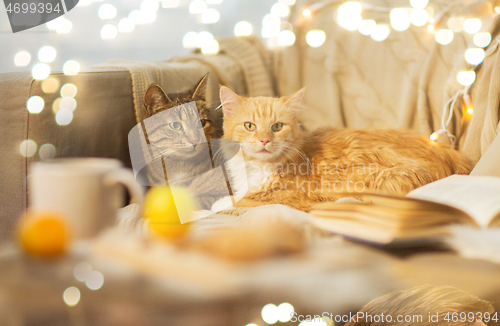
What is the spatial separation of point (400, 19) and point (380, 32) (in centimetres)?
10

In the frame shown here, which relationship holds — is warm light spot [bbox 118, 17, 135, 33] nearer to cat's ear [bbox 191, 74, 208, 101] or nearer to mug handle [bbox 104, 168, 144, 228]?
cat's ear [bbox 191, 74, 208, 101]

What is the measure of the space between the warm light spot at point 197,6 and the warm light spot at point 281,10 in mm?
384

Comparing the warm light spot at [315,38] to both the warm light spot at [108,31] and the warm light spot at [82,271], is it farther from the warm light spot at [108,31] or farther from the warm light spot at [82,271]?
the warm light spot at [82,271]

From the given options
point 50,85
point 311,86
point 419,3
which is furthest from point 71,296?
point 419,3

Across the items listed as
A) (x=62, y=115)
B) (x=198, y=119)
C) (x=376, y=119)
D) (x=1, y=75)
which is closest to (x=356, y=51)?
(x=376, y=119)

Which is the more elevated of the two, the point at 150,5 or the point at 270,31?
the point at 150,5

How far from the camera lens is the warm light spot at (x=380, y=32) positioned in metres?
1.55

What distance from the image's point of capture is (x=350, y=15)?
1.61 metres

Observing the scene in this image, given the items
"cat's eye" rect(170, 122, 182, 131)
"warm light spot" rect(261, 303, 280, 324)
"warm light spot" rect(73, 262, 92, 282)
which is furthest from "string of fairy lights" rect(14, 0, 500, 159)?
"warm light spot" rect(261, 303, 280, 324)

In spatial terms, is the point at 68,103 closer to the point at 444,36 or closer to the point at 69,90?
the point at 69,90

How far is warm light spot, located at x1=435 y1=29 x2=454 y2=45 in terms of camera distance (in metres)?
1.43

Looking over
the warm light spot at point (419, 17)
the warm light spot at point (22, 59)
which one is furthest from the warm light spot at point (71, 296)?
the warm light spot at point (419, 17)

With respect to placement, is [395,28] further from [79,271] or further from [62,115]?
[79,271]

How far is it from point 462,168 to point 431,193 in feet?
1.69
